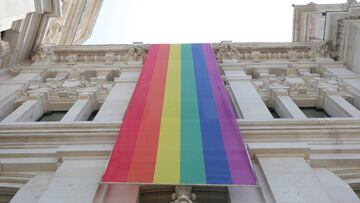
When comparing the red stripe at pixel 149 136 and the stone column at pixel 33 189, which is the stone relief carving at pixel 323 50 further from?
the stone column at pixel 33 189

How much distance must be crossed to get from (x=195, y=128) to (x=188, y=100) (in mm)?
2593

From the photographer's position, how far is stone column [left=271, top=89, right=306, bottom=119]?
1581 centimetres

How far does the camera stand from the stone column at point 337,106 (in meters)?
15.8

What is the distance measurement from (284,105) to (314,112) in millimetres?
1973

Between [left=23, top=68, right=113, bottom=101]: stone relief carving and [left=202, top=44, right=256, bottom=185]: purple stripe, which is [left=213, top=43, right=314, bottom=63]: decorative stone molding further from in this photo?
[left=23, top=68, right=113, bottom=101]: stone relief carving

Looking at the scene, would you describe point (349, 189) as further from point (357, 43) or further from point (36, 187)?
point (357, 43)

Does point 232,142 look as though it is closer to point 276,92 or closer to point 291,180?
point 291,180

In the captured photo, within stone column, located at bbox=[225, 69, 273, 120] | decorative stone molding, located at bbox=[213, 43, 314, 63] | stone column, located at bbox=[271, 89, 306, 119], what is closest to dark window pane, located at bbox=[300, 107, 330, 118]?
stone column, located at bbox=[271, 89, 306, 119]

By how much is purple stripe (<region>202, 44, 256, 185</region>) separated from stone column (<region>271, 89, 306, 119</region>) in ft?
8.00

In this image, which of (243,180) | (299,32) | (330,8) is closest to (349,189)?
(243,180)

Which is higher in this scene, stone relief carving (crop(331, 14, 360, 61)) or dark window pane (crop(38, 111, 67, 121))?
stone relief carving (crop(331, 14, 360, 61))

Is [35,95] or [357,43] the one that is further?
[357,43]

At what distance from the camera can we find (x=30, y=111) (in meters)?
17.0

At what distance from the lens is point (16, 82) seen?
787 inches
